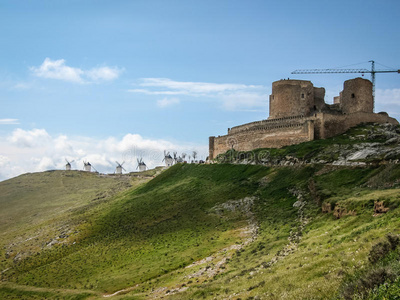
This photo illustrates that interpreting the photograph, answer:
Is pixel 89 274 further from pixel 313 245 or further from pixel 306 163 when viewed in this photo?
pixel 306 163

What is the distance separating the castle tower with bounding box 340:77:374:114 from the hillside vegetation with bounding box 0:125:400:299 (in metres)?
17.8

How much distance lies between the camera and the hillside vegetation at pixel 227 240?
24.2m

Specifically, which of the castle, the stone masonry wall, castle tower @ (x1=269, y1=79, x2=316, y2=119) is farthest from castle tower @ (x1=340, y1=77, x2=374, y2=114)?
the stone masonry wall

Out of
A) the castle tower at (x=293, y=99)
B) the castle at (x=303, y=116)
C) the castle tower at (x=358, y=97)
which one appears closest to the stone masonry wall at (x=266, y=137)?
the castle at (x=303, y=116)

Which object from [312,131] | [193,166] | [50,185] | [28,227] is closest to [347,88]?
[312,131]

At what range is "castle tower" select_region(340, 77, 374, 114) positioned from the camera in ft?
271

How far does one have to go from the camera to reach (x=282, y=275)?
86.1 feet

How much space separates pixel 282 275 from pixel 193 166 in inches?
2736

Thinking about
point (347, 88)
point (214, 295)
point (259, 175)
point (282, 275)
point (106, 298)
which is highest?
point (347, 88)

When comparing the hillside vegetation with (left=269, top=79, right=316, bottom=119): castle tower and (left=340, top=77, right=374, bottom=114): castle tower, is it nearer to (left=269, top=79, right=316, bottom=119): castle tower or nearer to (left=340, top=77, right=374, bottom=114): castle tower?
(left=269, top=79, right=316, bottom=119): castle tower

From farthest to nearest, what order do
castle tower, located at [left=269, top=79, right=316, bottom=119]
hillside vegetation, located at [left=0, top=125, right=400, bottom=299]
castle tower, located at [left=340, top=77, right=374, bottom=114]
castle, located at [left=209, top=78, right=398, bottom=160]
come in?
castle tower, located at [left=269, top=79, right=316, bottom=119], castle tower, located at [left=340, top=77, right=374, bottom=114], castle, located at [left=209, top=78, right=398, bottom=160], hillside vegetation, located at [left=0, top=125, right=400, bottom=299]

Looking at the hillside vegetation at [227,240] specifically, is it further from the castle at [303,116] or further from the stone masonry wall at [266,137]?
the castle at [303,116]

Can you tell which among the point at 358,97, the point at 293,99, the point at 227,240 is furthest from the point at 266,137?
the point at 227,240

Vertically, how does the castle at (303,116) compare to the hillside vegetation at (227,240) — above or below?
above
